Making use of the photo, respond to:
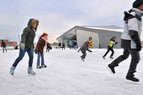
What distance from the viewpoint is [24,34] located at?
3.45 meters

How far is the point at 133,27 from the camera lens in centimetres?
260

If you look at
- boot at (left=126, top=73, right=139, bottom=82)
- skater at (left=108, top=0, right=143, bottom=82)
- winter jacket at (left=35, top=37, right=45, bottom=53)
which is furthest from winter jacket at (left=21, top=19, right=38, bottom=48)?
boot at (left=126, top=73, right=139, bottom=82)

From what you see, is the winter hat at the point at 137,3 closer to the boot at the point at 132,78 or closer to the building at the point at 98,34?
the boot at the point at 132,78

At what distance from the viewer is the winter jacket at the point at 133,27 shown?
2.59m

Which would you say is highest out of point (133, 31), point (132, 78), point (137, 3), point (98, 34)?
point (98, 34)

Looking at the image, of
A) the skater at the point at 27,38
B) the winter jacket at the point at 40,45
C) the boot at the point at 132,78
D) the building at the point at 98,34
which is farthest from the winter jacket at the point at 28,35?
the building at the point at 98,34

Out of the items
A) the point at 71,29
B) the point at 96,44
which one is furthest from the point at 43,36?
the point at 71,29

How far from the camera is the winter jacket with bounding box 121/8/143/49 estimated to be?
2.59m

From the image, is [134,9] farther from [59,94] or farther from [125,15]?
[59,94]

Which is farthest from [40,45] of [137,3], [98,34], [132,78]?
[98,34]

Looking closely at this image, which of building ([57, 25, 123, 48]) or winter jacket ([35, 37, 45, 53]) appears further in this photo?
building ([57, 25, 123, 48])

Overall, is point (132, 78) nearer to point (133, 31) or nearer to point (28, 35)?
point (133, 31)

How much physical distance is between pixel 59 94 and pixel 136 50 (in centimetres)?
165

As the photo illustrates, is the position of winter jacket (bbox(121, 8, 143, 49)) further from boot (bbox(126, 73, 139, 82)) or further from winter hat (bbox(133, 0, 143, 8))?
boot (bbox(126, 73, 139, 82))
